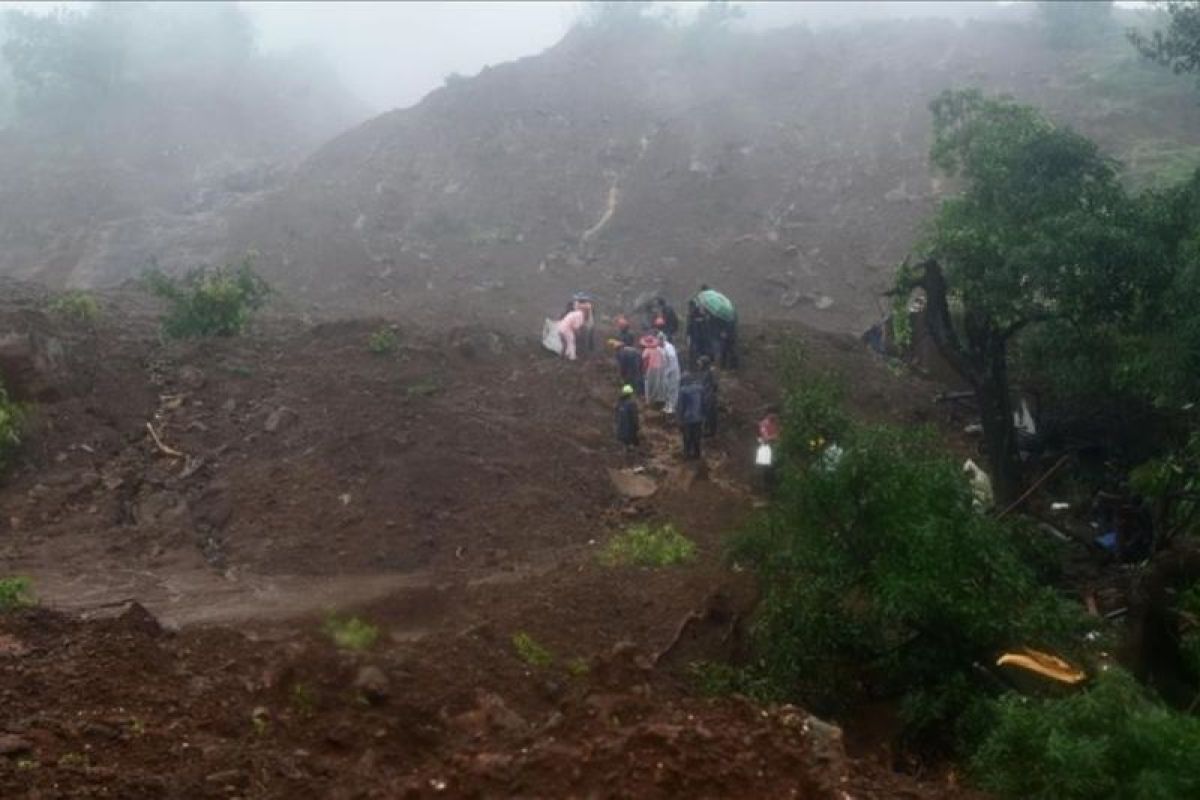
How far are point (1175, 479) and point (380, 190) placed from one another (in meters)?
26.8

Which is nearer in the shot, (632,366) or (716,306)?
(632,366)

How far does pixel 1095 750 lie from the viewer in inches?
205

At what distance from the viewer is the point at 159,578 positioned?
10375mm

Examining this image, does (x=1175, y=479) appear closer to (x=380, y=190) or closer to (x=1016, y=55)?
(x=380, y=190)

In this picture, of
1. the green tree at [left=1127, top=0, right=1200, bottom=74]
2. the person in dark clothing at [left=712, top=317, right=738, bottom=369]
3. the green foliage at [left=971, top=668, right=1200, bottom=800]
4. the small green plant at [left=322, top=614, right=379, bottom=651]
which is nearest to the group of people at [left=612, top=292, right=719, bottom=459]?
the person in dark clothing at [left=712, top=317, right=738, bottom=369]

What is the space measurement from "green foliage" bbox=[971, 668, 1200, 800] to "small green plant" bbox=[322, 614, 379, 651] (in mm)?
4267

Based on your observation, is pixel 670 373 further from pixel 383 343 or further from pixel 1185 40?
pixel 1185 40

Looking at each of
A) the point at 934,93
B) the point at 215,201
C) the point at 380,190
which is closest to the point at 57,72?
the point at 215,201

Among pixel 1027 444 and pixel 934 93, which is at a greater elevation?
pixel 934 93

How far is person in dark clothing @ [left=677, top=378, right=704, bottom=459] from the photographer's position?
13.6 meters

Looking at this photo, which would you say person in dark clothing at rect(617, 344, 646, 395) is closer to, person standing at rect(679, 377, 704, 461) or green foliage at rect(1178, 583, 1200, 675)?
person standing at rect(679, 377, 704, 461)

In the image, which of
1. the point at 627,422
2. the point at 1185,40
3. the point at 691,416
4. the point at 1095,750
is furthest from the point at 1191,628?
the point at 1185,40

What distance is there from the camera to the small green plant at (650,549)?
10.5 metres

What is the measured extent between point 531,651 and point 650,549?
9.40 feet
